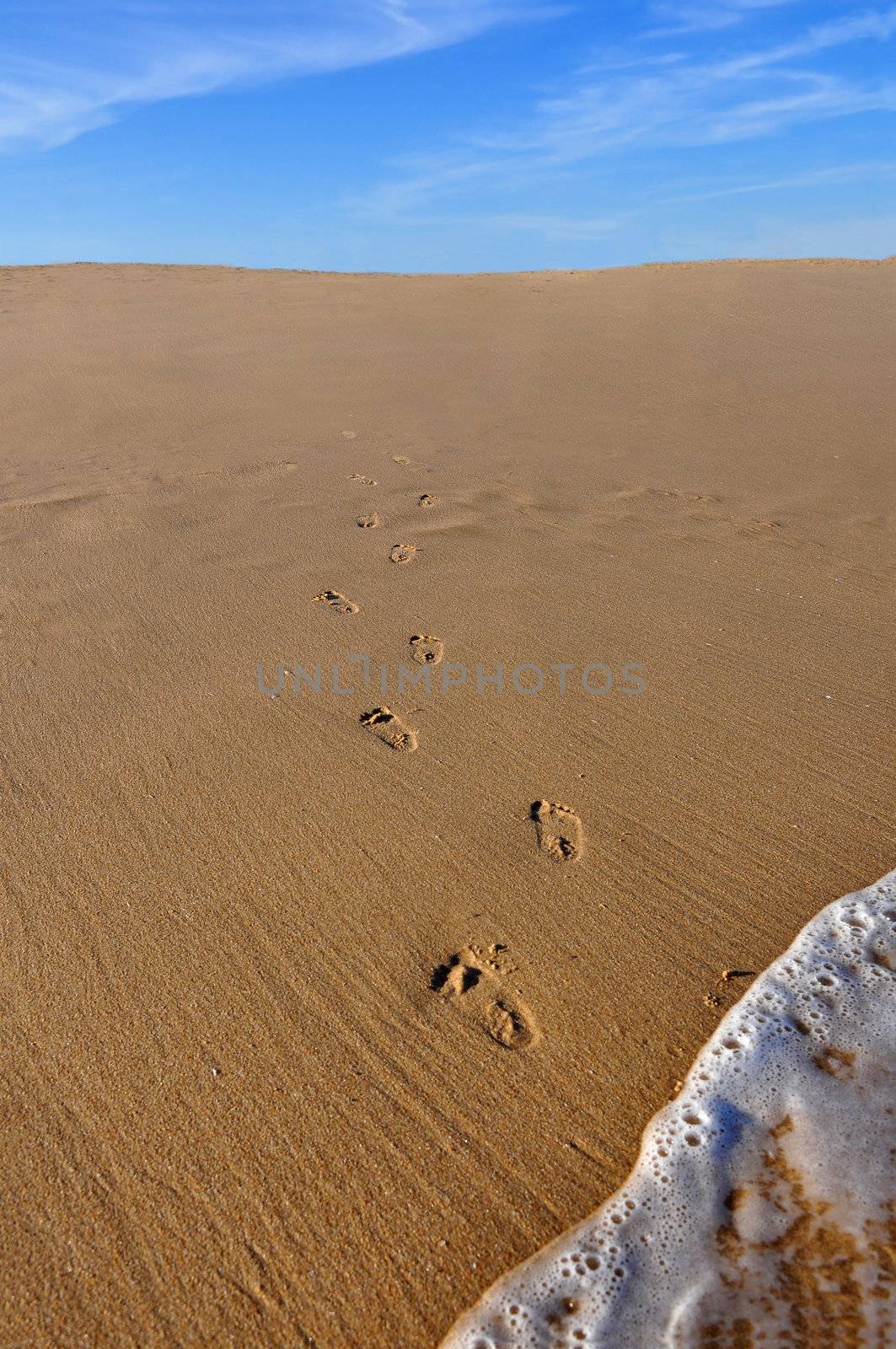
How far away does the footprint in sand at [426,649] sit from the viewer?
9.45 feet

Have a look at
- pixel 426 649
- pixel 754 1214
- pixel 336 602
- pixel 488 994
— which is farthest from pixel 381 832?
pixel 336 602

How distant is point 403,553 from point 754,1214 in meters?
2.71

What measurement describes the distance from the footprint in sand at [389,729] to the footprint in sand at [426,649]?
0.99ft

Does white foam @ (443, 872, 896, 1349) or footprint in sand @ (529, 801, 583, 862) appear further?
footprint in sand @ (529, 801, 583, 862)

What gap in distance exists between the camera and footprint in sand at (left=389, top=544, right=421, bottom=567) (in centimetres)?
358

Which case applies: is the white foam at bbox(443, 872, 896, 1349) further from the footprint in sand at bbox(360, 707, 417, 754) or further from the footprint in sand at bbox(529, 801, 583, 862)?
the footprint in sand at bbox(360, 707, 417, 754)

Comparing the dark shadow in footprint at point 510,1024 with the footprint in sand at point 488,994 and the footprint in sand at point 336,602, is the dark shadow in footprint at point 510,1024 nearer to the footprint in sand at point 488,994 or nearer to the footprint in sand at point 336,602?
the footprint in sand at point 488,994

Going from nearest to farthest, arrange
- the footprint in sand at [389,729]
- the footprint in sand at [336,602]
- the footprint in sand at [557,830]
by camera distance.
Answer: the footprint in sand at [557,830] < the footprint in sand at [389,729] < the footprint in sand at [336,602]

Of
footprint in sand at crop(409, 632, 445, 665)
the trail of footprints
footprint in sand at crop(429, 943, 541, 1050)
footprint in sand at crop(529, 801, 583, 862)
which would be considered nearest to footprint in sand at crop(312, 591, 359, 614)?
the trail of footprints

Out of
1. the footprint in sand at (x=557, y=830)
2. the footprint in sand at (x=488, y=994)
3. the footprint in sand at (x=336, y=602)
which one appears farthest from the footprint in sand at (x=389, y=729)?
the footprint in sand at (x=488, y=994)

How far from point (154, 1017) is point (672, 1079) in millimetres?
935

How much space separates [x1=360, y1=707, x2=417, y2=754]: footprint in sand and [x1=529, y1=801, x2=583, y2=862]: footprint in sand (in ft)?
1.40

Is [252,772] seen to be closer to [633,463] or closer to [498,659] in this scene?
[498,659]

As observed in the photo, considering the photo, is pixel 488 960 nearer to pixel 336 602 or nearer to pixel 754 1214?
pixel 754 1214
